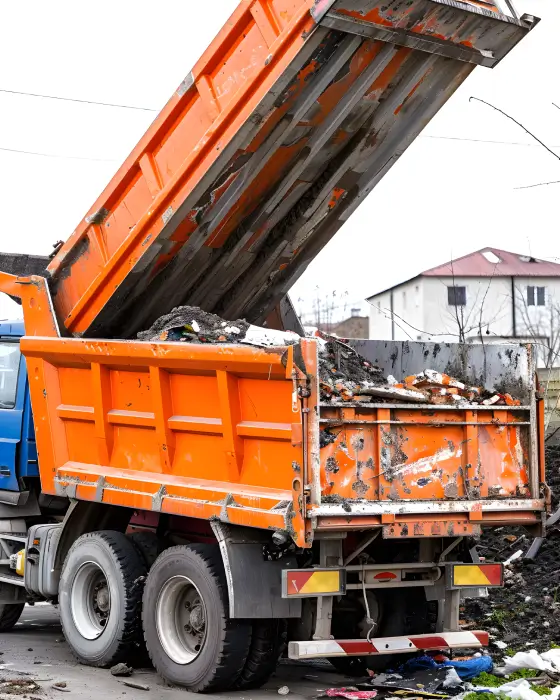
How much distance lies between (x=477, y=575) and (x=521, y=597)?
1958mm

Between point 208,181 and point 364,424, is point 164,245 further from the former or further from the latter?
point 364,424

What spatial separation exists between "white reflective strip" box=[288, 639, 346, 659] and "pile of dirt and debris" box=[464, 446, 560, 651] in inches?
72.0

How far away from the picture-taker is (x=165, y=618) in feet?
20.7

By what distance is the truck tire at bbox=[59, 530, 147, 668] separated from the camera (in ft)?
21.8

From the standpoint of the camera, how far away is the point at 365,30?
602 centimetres

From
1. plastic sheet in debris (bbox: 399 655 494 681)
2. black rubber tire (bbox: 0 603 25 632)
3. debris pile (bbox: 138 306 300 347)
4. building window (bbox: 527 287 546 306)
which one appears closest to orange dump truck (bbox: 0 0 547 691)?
plastic sheet in debris (bbox: 399 655 494 681)

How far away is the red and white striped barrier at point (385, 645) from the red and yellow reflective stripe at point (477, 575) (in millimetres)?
309

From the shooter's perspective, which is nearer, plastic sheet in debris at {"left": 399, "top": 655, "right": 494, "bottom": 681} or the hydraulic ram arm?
plastic sheet in debris at {"left": 399, "top": 655, "right": 494, "bottom": 681}

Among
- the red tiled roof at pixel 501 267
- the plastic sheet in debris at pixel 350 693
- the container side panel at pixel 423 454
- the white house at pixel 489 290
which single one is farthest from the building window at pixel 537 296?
the plastic sheet in debris at pixel 350 693

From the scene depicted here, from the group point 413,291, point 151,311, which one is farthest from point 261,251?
point 413,291

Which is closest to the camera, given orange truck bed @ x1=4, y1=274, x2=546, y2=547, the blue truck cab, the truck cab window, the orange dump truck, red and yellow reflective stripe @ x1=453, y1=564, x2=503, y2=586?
orange truck bed @ x1=4, y1=274, x2=546, y2=547

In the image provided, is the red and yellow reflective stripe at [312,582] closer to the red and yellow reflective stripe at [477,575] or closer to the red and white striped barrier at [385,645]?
the red and white striped barrier at [385,645]

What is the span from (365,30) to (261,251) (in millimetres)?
2127

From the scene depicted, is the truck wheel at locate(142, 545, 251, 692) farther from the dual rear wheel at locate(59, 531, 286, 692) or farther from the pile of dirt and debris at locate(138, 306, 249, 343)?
the pile of dirt and debris at locate(138, 306, 249, 343)
